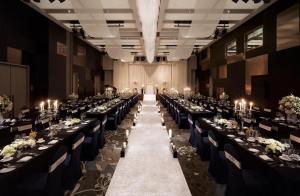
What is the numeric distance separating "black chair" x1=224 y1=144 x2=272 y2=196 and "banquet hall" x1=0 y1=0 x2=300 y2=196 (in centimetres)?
1

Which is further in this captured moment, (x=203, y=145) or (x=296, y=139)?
(x=203, y=145)

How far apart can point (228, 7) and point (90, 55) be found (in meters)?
11.9

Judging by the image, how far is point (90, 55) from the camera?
17344mm

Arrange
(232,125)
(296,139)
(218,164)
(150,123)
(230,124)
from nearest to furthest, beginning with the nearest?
(218,164)
(296,139)
(232,125)
(230,124)
(150,123)

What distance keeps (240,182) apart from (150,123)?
23.7 feet

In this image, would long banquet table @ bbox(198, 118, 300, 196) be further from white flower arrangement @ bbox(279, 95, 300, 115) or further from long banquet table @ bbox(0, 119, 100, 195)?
long banquet table @ bbox(0, 119, 100, 195)

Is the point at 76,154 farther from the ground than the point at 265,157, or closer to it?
closer to it

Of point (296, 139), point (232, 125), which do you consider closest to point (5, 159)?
point (232, 125)

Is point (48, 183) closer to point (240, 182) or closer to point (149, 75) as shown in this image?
point (240, 182)

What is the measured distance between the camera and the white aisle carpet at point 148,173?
3561mm

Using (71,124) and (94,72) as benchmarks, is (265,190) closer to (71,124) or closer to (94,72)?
(71,124)

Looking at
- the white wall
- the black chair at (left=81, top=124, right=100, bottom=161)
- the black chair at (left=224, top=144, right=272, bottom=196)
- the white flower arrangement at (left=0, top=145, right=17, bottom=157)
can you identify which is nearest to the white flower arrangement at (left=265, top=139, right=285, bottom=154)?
the black chair at (left=224, top=144, right=272, bottom=196)

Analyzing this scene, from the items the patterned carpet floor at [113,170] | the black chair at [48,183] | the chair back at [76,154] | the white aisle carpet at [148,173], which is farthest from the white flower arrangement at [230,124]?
the black chair at [48,183]

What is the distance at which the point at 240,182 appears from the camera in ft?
8.48
